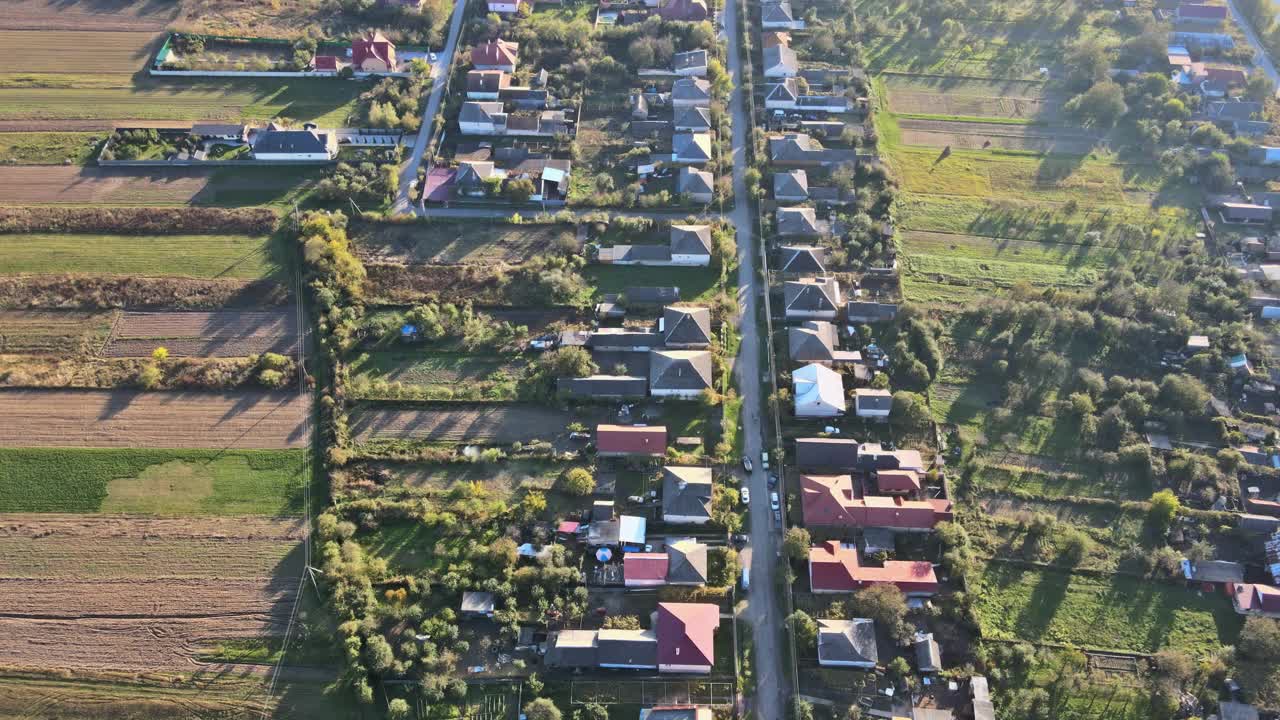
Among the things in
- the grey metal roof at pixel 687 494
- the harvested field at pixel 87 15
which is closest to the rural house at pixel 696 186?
the grey metal roof at pixel 687 494

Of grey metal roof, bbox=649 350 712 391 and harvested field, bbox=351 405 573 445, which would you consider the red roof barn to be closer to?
harvested field, bbox=351 405 573 445

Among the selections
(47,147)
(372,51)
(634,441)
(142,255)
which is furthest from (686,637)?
(47,147)

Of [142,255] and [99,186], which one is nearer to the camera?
[142,255]

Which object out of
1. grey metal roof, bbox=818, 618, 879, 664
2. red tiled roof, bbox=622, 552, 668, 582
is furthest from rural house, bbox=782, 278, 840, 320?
grey metal roof, bbox=818, 618, 879, 664

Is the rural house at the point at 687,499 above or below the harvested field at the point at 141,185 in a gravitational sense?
below

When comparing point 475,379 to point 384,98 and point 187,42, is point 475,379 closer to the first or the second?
point 384,98

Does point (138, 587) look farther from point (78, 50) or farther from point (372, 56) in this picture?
point (78, 50)

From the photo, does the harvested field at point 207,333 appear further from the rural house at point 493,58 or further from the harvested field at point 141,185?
the rural house at point 493,58
